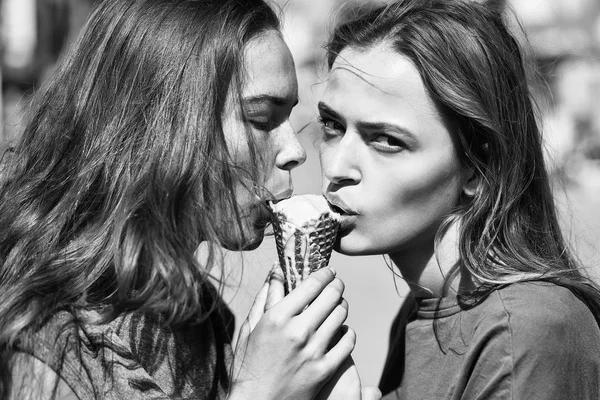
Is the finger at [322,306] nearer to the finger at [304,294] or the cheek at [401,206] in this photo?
the finger at [304,294]

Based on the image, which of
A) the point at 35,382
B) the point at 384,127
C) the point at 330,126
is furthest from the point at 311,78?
the point at 35,382

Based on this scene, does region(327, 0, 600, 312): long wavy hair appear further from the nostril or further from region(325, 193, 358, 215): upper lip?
the nostril

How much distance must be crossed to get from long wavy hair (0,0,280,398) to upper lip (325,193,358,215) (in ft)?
0.86

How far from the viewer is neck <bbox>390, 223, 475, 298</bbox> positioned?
2568 mm

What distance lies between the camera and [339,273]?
7.14 m

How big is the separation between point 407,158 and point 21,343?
1.26 metres

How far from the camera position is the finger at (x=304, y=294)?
2.18 m

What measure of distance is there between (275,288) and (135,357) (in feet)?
1.50

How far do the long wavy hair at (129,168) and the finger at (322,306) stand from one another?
0.31 m

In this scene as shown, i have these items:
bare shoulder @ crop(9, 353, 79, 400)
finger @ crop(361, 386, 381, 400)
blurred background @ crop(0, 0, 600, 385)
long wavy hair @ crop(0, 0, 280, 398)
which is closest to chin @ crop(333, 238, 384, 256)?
long wavy hair @ crop(0, 0, 280, 398)

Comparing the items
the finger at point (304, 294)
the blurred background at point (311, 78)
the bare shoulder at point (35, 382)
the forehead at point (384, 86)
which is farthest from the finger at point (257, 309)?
the blurred background at point (311, 78)

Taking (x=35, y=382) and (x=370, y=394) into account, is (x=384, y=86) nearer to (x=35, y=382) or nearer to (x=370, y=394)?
(x=370, y=394)

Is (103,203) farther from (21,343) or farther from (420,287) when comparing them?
(420,287)

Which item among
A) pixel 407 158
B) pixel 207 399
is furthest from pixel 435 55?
pixel 207 399
